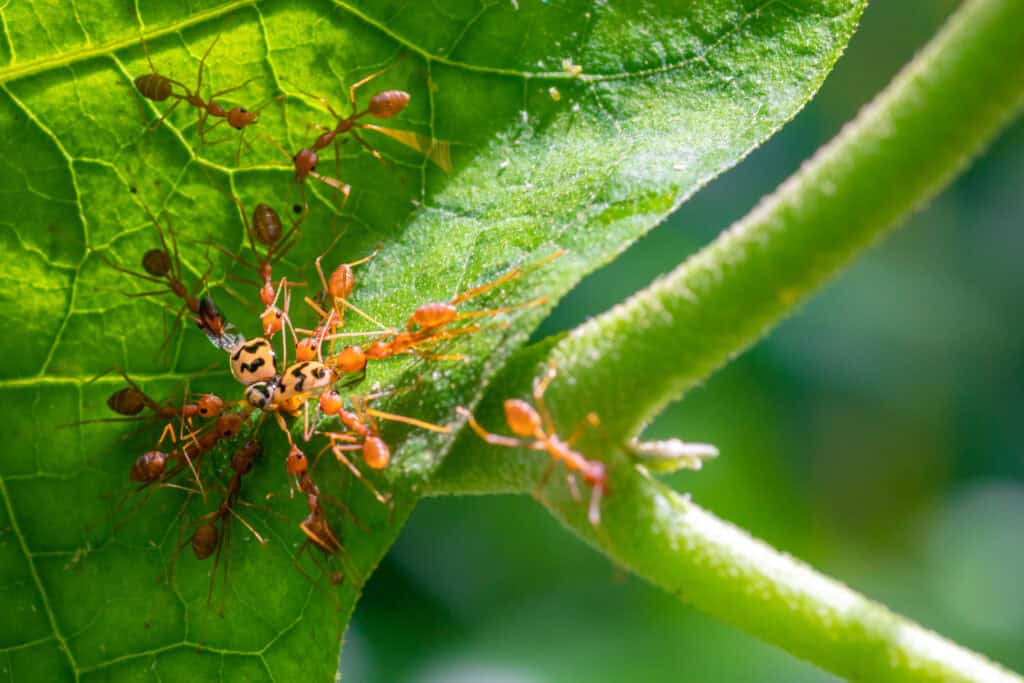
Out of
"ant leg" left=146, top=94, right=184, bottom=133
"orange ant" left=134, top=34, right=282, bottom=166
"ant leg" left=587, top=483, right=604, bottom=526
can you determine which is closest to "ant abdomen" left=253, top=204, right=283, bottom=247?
"orange ant" left=134, top=34, right=282, bottom=166

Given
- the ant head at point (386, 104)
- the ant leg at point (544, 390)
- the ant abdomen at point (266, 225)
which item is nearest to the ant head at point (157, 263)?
the ant abdomen at point (266, 225)

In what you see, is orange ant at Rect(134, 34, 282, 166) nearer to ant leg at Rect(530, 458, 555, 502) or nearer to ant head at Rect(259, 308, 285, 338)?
ant head at Rect(259, 308, 285, 338)

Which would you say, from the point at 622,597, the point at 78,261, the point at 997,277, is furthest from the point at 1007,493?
the point at 78,261

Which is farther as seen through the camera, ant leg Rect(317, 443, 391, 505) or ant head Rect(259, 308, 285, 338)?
ant head Rect(259, 308, 285, 338)

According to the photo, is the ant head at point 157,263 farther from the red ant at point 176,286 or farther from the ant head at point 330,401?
the ant head at point 330,401

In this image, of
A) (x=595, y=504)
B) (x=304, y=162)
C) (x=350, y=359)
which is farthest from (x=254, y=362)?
(x=595, y=504)
